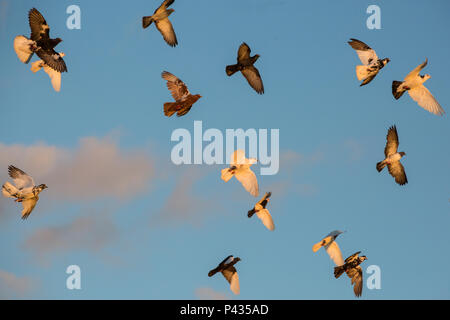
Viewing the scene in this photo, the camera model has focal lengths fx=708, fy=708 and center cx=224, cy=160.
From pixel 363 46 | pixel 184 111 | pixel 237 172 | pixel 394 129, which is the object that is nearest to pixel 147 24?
pixel 184 111

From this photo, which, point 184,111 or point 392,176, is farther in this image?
point 392,176

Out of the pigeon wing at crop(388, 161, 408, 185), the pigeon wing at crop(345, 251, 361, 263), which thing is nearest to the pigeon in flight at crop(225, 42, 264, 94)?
the pigeon wing at crop(388, 161, 408, 185)

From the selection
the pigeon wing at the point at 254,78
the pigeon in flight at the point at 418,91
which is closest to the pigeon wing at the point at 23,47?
the pigeon wing at the point at 254,78

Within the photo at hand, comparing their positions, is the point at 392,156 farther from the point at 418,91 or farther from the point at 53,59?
the point at 53,59

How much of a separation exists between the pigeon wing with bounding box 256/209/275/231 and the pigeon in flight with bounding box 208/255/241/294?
4.42 feet

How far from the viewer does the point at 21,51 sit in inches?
806

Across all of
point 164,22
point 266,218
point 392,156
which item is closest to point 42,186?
point 164,22

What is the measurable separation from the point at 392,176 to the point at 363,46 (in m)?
4.19

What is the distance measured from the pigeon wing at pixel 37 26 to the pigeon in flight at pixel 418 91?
34.8 ft

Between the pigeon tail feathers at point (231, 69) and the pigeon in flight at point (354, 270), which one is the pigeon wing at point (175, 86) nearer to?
the pigeon tail feathers at point (231, 69)

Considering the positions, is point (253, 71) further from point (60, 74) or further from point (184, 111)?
point (60, 74)

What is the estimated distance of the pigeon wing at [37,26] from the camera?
64.8 feet

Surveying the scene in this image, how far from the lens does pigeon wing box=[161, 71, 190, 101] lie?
2109 cm

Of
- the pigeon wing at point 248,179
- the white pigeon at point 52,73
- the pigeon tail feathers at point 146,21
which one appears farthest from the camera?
the white pigeon at point 52,73
